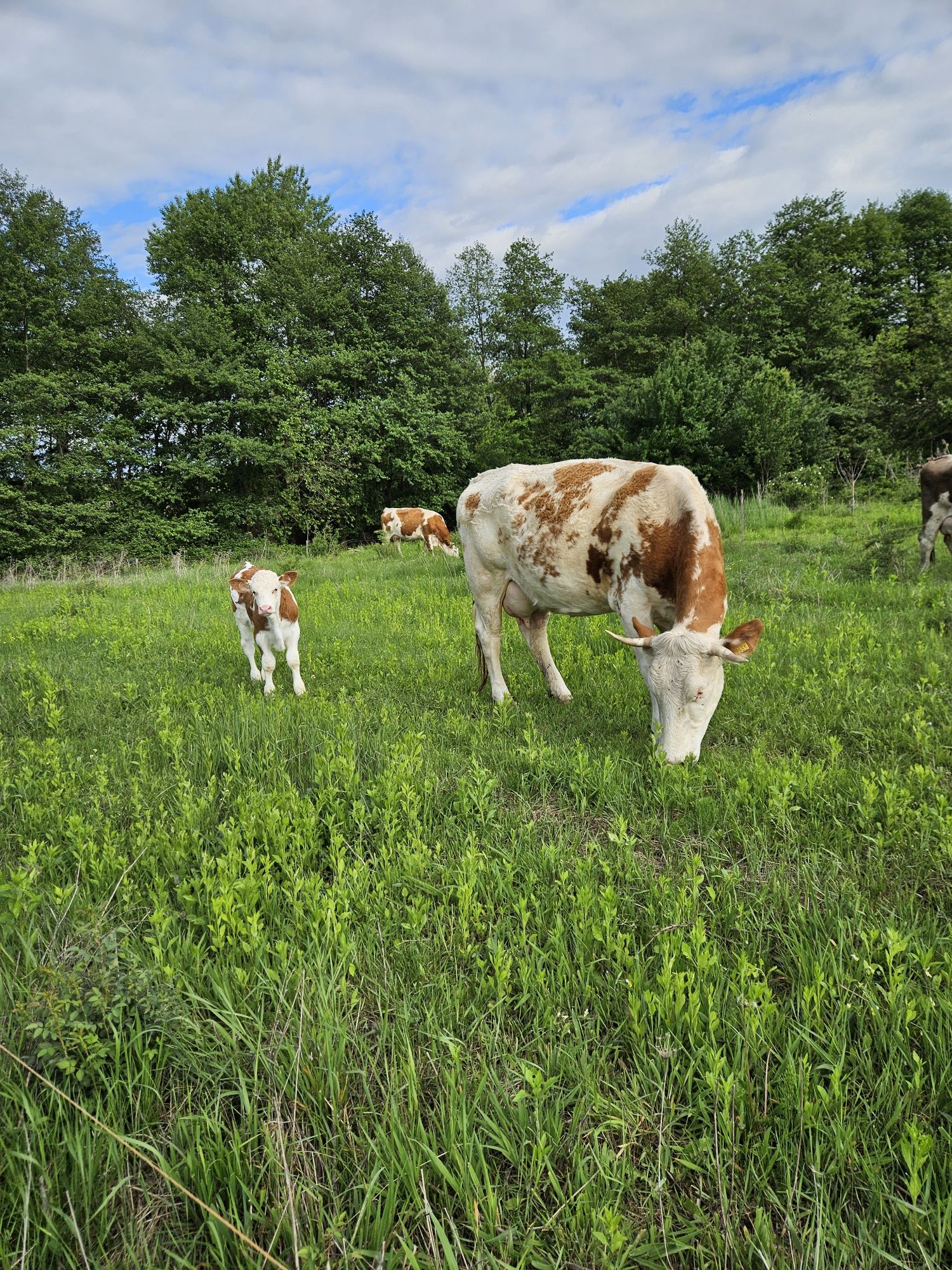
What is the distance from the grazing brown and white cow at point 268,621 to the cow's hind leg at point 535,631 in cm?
231

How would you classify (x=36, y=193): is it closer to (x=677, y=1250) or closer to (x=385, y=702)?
(x=385, y=702)

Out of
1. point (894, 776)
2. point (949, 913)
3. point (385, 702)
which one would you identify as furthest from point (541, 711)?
point (949, 913)

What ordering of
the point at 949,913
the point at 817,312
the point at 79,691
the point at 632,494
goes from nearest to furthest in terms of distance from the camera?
the point at 949,913 < the point at 632,494 < the point at 79,691 < the point at 817,312

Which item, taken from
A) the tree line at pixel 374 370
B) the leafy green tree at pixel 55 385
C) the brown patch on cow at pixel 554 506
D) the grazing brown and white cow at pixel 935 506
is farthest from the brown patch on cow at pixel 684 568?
the leafy green tree at pixel 55 385

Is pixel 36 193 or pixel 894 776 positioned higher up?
pixel 36 193

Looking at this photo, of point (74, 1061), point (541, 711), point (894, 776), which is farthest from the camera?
point (541, 711)

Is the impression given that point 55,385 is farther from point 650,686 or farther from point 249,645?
point 650,686

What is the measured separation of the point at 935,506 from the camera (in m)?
9.23

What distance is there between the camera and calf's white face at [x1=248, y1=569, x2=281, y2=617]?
6340mm

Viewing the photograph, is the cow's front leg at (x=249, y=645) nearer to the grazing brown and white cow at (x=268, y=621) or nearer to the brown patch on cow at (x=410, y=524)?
the grazing brown and white cow at (x=268, y=621)

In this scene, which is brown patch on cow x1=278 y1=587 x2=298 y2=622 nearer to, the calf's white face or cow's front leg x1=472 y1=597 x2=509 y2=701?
the calf's white face

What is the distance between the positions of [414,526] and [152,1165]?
76.1 ft

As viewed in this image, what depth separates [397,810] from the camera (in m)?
3.44

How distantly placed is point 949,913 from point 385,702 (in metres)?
4.00
